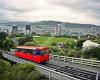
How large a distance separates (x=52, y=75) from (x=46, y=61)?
42.8 feet

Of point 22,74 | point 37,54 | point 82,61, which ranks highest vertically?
point 37,54

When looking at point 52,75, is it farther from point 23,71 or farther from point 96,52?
point 96,52

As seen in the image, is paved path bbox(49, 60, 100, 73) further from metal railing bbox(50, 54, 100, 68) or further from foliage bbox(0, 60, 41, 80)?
foliage bbox(0, 60, 41, 80)

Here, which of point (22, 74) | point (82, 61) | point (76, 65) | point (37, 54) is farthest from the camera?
point (37, 54)

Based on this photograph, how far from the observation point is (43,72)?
22.0 meters

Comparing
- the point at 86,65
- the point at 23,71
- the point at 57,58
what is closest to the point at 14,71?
the point at 23,71

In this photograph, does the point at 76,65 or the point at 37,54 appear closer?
the point at 76,65

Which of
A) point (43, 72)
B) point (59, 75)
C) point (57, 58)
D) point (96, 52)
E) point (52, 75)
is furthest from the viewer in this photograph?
point (96, 52)

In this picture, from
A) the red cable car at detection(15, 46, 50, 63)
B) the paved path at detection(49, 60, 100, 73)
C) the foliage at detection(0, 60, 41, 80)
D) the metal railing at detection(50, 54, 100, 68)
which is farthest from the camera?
the red cable car at detection(15, 46, 50, 63)

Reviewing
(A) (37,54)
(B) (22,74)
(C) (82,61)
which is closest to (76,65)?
(C) (82,61)

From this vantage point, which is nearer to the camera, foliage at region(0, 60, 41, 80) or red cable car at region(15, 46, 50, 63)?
foliage at region(0, 60, 41, 80)

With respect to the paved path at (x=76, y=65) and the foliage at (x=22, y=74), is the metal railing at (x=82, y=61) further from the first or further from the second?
the foliage at (x=22, y=74)

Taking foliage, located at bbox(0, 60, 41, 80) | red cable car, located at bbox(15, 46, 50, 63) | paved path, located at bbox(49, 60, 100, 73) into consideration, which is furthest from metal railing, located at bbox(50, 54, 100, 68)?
foliage, located at bbox(0, 60, 41, 80)

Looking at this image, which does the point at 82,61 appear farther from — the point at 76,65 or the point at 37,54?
the point at 37,54
